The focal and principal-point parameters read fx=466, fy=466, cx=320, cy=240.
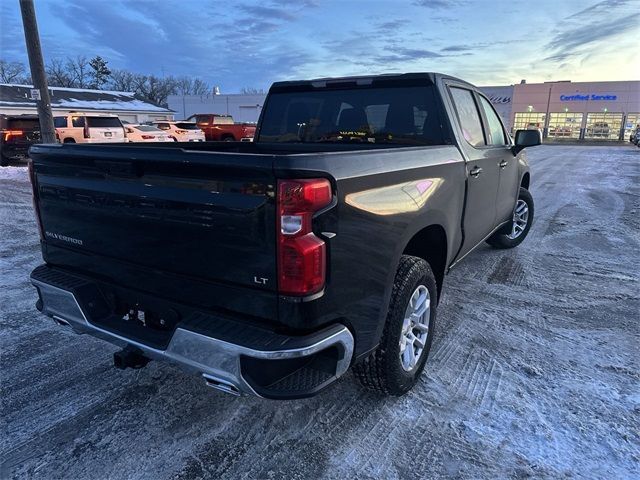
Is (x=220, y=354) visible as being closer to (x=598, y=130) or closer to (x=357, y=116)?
(x=357, y=116)

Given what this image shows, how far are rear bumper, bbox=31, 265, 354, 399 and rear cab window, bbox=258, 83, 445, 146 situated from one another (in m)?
2.11

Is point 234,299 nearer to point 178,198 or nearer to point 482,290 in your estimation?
point 178,198

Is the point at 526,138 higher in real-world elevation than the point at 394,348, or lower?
higher

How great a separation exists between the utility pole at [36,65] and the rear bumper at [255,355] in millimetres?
13333

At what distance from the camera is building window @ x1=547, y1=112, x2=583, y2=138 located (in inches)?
2186

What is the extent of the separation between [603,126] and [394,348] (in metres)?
62.8

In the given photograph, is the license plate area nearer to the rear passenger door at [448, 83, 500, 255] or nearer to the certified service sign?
the rear passenger door at [448, 83, 500, 255]

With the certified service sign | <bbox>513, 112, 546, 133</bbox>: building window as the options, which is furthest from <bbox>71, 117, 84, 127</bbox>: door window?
the certified service sign

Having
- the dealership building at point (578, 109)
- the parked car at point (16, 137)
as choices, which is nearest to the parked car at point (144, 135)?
the parked car at point (16, 137)

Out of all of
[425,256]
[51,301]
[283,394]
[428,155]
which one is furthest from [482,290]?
[51,301]

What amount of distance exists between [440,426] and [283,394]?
1100 millimetres

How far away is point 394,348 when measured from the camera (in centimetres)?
263

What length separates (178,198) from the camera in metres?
2.14

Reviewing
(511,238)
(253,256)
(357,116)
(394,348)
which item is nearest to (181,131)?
(511,238)
